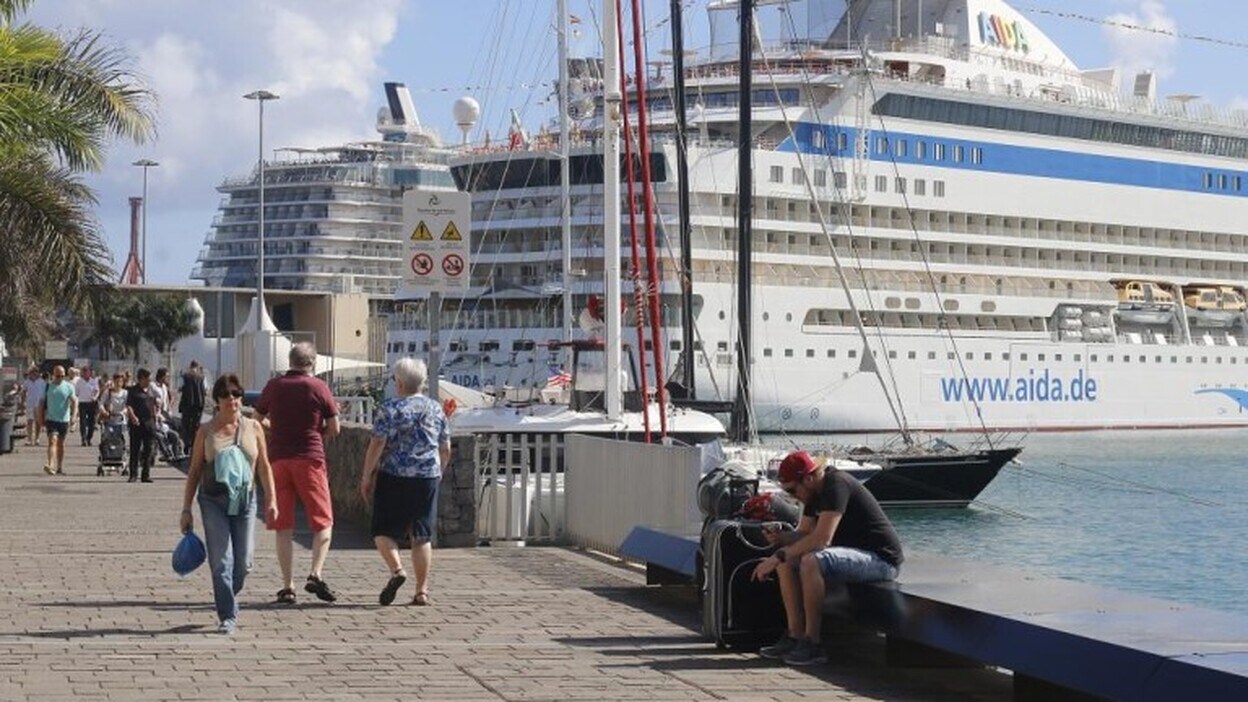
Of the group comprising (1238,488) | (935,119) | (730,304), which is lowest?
(1238,488)

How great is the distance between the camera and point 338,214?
11850cm

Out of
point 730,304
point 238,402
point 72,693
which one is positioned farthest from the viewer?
point 730,304

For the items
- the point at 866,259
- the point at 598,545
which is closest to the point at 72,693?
the point at 598,545

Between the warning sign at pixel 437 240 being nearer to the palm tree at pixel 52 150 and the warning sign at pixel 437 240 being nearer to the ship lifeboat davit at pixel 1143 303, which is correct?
the palm tree at pixel 52 150

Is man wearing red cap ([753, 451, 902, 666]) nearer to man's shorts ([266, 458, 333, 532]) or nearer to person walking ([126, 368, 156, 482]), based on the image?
man's shorts ([266, 458, 333, 532])

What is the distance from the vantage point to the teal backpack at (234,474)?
1056 centimetres

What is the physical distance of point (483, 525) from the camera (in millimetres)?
16078

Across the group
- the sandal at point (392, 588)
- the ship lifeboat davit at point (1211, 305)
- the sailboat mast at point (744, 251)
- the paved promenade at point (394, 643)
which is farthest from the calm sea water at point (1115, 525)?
the ship lifeboat davit at point (1211, 305)

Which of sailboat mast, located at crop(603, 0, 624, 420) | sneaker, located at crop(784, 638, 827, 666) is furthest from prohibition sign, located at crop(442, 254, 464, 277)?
sailboat mast, located at crop(603, 0, 624, 420)

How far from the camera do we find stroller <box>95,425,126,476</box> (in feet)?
88.3

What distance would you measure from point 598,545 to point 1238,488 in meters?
34.4

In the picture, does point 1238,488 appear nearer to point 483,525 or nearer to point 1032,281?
point 1032,281

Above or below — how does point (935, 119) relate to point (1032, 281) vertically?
above

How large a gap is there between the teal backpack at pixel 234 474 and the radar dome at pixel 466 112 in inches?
2573
